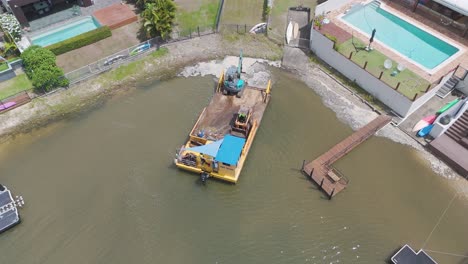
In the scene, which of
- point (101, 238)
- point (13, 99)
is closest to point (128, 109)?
point (13, 99)

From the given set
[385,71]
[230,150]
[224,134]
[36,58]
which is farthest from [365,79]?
[36,58]

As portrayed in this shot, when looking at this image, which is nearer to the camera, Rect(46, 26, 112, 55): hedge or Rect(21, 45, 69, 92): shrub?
Rect(21, 45, 69, 92): shrub

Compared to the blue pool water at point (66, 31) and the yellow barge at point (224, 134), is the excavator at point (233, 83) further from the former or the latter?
the blue pool water at point (66, 31)

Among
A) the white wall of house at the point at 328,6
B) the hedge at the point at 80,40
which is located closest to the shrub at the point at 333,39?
the white wall of house at the point at 328,6

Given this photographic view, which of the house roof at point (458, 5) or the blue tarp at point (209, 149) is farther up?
the house roof at point (458, 5)

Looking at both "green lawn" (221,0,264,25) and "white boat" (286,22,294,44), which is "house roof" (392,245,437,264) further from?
"green lawn" (221,0,264,25)

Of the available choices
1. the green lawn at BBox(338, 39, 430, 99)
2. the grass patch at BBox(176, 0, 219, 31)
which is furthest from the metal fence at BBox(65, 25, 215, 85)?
the green lawn at BBox(338, 39, 430, 99)

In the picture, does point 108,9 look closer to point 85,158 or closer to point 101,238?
point 85,158
